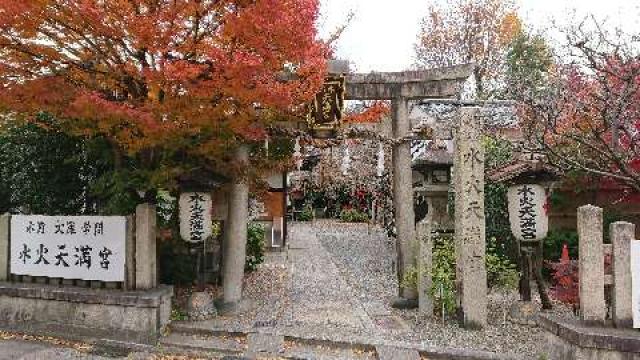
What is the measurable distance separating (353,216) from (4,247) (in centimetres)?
2936

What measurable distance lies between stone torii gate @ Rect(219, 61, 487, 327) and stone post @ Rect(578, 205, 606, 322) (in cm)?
240

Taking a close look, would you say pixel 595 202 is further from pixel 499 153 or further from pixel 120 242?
pixel 120 242

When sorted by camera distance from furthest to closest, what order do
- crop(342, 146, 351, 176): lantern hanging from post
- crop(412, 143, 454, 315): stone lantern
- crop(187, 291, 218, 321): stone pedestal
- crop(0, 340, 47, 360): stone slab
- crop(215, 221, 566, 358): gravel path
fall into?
1. crop(342, 146, 351, 176): lantern hanging from post
2. crop(412, 143, 454, 315): stone lantern
3. crop(187, 291, 218, 321): stone pedestal
4. crop(215, 221, 566, 358): gravel path
5. crop(0, 340, 47, 360): stone slab

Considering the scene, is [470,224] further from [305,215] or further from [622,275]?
[305,215]

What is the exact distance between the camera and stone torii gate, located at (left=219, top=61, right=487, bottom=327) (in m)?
9.50

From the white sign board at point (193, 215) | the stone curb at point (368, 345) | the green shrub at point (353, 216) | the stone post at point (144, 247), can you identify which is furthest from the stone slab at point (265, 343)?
the green shrub at point (353, 216)

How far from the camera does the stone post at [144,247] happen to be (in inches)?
372

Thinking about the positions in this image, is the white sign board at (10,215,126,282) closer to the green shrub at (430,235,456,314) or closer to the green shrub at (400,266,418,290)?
the green shrub at (400,266,418,290)

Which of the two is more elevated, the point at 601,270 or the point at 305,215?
the point at 601,270

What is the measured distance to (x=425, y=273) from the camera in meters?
10.4

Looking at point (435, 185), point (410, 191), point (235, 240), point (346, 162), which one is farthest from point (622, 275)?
point (346, 162)

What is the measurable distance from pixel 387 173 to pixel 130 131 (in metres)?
22.1

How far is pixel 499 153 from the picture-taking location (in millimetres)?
15930

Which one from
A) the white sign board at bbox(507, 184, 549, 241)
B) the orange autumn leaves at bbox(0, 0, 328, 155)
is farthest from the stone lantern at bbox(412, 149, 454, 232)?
the orange autumn leaves at bbox(0, 0, 328, 155)
